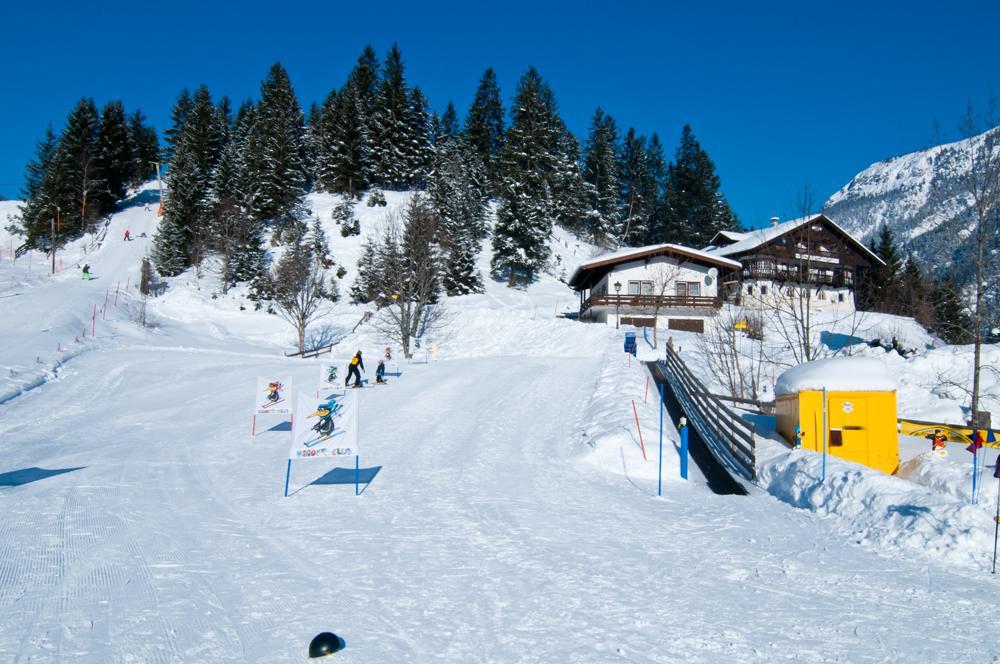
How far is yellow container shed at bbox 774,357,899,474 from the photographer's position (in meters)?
14.8

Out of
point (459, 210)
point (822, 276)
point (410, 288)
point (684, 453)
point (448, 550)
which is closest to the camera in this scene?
point (448, 550)

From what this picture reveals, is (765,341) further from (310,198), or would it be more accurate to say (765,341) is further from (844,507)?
(310,198)

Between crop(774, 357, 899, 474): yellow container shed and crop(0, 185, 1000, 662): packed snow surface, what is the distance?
2.25 metres

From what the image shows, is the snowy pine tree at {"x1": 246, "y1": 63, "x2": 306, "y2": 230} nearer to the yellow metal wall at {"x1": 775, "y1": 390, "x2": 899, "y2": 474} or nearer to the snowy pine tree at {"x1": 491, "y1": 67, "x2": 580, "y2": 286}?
the snowy pine tree at {"x1": 491, "y1": 67, "x2": 580, "y2": 286}

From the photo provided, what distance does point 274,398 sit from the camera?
16.5 m

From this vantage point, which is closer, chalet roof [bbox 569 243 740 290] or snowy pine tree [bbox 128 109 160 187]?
chalet roof [bbox 569 243 740 290]

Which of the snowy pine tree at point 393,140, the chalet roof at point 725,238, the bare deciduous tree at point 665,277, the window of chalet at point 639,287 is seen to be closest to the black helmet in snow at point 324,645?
the bare deciduous tree at point 665,277

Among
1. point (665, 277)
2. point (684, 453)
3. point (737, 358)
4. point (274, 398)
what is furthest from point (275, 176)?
point (684, 453)

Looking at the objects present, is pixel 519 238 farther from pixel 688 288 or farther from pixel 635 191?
pixel 635 191

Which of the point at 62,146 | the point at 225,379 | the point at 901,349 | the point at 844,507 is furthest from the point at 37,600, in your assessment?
the point at 62,146

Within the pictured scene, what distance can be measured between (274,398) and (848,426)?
1447 cm

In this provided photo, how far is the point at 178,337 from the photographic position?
41719mm

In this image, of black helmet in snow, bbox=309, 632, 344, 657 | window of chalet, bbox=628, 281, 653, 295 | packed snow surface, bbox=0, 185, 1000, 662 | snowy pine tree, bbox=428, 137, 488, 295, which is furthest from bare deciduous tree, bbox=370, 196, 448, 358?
black helmet in snow, bbox=309, 632, 344, 657

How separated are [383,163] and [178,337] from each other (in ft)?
132
